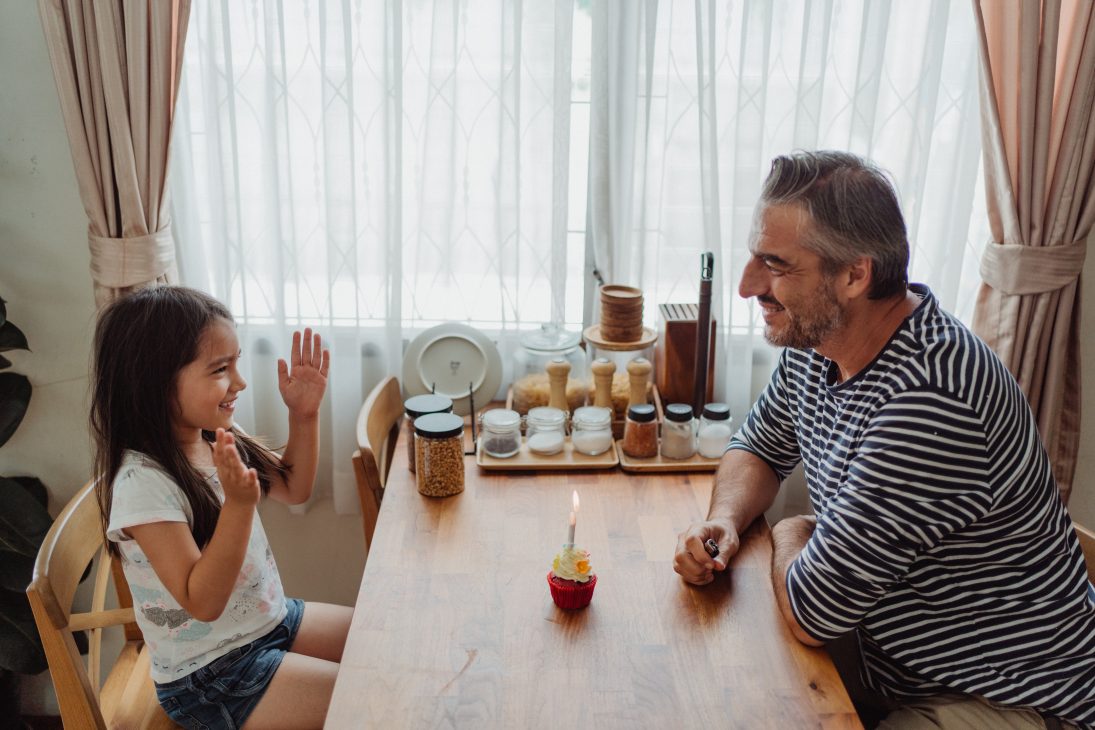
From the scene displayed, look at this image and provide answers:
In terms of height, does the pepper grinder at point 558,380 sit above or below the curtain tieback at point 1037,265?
below

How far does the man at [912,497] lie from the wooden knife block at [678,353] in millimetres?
496

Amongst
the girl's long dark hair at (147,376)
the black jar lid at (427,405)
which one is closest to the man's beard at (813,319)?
the black jar lid at (427,405)

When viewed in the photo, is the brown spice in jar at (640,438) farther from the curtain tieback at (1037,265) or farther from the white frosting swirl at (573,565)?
the curtain tieback at (1037,265)

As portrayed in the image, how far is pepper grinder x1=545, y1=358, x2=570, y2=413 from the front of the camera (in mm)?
1966

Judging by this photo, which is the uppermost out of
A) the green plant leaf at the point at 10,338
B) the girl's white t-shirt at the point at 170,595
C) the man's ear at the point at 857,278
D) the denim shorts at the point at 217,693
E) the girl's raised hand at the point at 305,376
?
the man's ear at the point at 857,278

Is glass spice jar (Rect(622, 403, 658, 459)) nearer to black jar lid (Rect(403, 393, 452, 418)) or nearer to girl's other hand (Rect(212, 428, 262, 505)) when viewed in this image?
black jar lid (Rect(403, 393, 452, 418))

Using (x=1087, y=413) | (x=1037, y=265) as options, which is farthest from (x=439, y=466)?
(x=1087, y=413)

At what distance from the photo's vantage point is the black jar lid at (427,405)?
5.89 feet

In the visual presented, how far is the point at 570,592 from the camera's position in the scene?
141 cm

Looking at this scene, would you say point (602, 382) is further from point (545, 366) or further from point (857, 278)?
point (857, 278)

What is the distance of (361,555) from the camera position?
7.88 ft

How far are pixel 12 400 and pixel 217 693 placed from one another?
103 centimetres

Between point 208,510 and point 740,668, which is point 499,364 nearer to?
point 208,510

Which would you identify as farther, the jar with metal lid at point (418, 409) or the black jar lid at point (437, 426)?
the jar with metal lid at point (418, 409)
